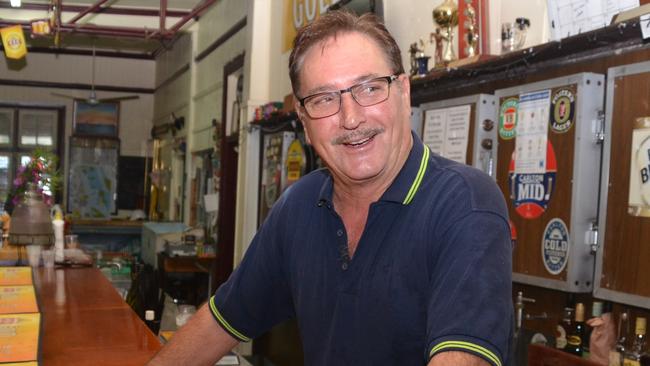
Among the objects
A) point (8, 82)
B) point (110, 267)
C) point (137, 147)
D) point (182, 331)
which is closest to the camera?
point (182, 331)

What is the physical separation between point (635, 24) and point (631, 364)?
1.09m

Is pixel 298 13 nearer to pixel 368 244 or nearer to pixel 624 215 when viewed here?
pixel 624 215

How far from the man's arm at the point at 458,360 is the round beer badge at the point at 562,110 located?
1.79 meters

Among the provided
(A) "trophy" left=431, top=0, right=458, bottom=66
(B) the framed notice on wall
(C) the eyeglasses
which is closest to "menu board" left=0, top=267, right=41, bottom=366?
(C) the eyeglasses

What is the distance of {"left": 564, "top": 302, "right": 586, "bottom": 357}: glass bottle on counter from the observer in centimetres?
262

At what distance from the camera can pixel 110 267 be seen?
5.30 m

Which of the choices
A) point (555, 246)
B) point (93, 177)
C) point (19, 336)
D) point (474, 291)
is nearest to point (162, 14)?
point (93, 177)

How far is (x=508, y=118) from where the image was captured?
3.04 meters

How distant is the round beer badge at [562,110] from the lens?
2684 millimetres

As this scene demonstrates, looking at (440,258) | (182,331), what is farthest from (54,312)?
(440,258)

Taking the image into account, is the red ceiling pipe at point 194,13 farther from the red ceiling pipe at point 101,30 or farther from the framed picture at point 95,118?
the framed picture at point 95,118

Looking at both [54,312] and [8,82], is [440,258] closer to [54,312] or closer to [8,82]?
[54,312]

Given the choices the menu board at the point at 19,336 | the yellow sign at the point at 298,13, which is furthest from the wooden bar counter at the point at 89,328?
the yellow sign at the point at 298,13

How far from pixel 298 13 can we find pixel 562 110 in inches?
150
